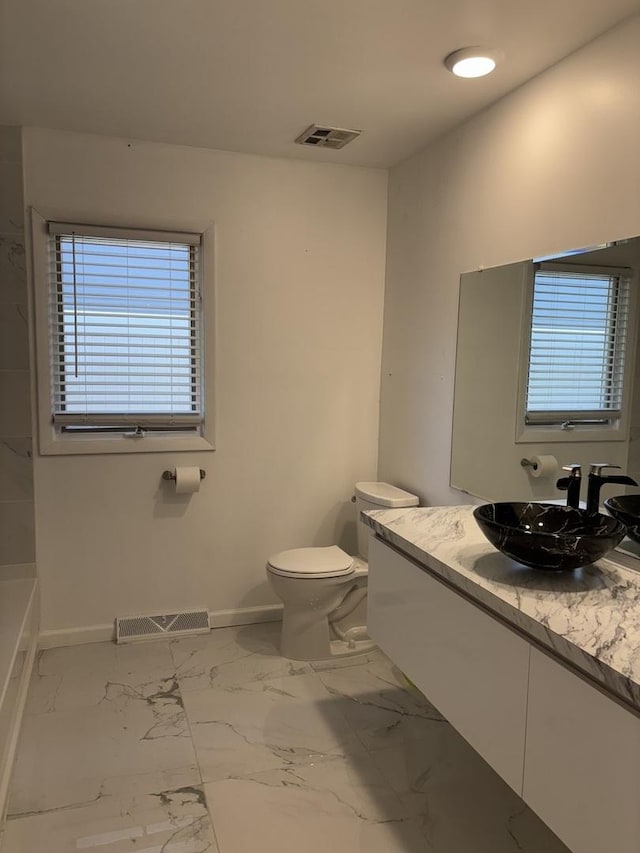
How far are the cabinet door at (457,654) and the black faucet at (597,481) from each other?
544 millimetres

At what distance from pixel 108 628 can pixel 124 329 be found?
1.45m

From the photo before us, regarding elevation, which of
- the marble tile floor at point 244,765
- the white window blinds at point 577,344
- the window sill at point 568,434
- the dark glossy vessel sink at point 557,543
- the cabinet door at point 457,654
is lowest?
the marble tile floor at point 244,765

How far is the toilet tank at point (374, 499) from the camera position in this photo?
3.10 metres

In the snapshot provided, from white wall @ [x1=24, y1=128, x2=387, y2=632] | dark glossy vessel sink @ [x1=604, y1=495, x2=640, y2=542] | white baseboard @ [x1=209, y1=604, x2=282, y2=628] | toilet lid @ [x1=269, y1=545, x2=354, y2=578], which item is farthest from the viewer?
white baseboard @ [x1=209, y1=604, x2=282, y2=628]

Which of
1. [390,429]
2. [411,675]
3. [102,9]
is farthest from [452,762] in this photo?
[102,9]

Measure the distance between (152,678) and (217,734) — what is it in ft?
1.74

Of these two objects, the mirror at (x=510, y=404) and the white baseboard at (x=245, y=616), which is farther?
the white baseboard at (x=245, y=616)

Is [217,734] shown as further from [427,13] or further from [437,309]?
[427,13]

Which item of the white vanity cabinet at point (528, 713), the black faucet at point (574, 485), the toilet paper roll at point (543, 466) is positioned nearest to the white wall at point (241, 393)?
the toilet paper roll at point (543, 466)

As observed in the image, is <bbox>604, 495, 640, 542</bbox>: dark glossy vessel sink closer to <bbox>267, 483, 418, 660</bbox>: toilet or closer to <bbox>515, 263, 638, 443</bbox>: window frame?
<bbox>515, 263, 638, 443</bbox>: window frame

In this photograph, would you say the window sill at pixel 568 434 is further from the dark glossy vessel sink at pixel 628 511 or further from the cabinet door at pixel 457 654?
the cabinet door at pixel 457 654

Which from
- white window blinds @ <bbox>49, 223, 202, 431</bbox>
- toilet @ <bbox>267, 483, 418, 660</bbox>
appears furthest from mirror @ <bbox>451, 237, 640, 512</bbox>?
white window blinds @ <bbox>49, 223, 202, 431</bbox>

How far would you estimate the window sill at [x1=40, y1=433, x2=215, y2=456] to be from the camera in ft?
9.95

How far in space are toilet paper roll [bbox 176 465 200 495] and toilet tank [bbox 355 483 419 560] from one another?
2.65 ft
